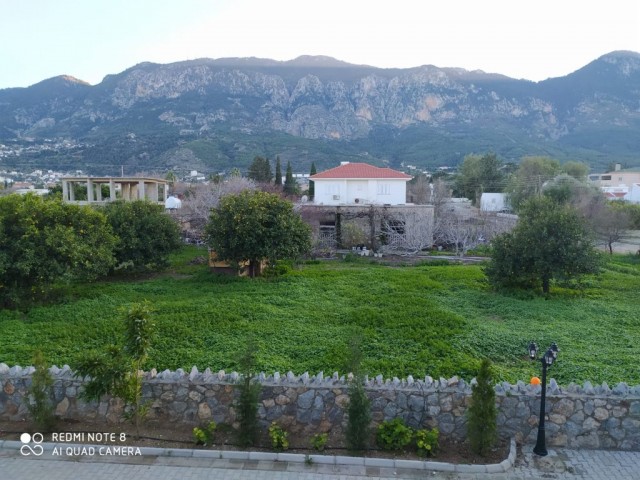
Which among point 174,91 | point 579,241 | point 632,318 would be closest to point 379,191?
point 579,241

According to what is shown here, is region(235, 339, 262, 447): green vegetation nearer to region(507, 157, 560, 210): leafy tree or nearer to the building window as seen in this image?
the building window

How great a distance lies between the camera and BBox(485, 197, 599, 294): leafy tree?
15.7 metres

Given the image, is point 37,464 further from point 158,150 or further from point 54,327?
point 158,150

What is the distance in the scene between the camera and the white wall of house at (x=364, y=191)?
109 ft

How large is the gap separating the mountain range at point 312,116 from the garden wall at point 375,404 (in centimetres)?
6840

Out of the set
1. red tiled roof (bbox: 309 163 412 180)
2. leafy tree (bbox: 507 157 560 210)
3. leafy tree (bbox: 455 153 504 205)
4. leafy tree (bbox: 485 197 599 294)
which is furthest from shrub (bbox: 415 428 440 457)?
leafy tree (bbox: 455 153 504 205)

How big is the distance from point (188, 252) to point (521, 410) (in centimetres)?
2230

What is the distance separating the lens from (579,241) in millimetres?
16016

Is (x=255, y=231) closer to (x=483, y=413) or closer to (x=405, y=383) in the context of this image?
(x=405, y=383)

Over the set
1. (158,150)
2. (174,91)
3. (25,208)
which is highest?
(174,91)

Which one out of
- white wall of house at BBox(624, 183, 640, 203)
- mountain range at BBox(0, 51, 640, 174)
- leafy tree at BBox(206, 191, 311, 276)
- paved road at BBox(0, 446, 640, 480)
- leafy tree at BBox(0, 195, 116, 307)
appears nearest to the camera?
paved road at BBox(0, 446, 640, 480)

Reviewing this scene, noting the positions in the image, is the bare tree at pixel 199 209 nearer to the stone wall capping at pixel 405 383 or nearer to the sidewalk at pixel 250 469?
the stone wall capping at pixel 405 383

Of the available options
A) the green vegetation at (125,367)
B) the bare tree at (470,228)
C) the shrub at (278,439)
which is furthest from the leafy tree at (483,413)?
the bare tree at (470,228)

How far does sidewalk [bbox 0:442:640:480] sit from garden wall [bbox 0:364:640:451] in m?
0.44
